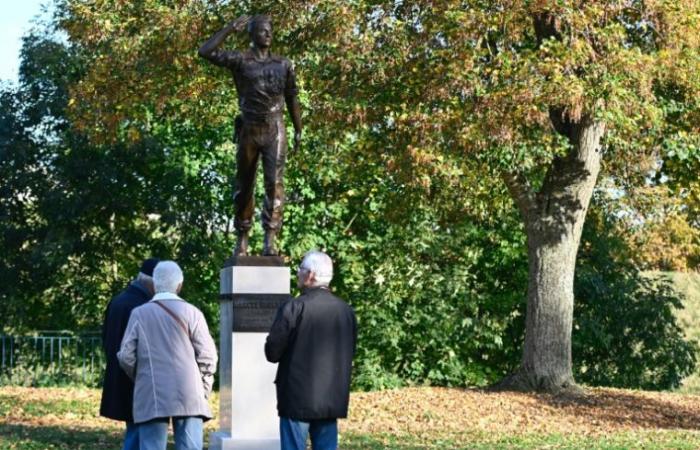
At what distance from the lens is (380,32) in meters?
18.6

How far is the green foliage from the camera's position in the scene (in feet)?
84.4

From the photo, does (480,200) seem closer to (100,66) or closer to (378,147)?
(378,147)

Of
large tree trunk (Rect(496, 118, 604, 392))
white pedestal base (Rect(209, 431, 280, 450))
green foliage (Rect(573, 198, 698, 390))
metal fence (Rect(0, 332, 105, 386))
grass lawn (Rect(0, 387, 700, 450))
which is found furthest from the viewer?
green foliage (Rect(573, 198, 698, 390))

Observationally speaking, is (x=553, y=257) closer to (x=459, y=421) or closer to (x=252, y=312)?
(x=459, y=421)

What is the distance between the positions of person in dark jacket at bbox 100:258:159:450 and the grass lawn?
13.0 ft

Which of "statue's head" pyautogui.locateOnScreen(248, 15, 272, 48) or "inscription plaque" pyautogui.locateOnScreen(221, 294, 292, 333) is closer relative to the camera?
"inscription plaque" pyautogui.locateOnScreen(221, 294, 292, 333)

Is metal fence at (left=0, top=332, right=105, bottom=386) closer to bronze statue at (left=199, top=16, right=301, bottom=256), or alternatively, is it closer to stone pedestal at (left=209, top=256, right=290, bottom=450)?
bronze statue at (left=199, top=16, right=301, bottom=256)

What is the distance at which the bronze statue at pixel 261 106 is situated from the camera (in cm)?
1232

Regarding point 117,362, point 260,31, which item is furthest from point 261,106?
point 117,362

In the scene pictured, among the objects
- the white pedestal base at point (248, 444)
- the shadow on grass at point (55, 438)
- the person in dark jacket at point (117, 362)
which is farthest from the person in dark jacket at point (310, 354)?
the shadow on grass at point (55, 438)

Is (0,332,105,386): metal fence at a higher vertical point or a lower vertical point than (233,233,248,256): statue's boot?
lower

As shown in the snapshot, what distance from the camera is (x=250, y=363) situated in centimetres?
1197

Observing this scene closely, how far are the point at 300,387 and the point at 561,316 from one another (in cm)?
1323

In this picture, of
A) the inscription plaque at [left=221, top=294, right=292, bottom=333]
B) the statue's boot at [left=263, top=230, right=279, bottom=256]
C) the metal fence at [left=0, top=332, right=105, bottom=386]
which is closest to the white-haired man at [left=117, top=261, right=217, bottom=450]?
the inscription plaque at [left=221, top=294, right=292, bottom=333]
